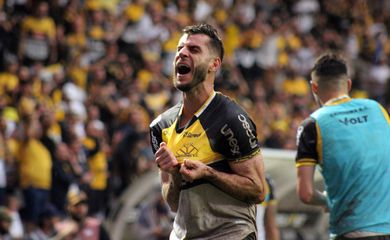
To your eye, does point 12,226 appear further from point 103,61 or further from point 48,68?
point 103,61

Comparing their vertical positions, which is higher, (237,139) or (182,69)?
(182,69)

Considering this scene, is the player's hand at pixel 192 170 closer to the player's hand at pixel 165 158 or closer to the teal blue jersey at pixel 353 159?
the player's hand at pixel 165 158

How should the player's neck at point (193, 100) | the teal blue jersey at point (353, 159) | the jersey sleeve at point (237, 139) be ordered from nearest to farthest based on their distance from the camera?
the jersey sleeve at point (237, 139) → the player's neck at point (193, 100) → the teal blue jersey at point (353, 159)

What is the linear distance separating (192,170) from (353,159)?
1.58 meters

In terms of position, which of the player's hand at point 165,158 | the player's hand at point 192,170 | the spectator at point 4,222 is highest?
the player's hand at point 165,158

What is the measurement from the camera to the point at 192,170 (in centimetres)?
555

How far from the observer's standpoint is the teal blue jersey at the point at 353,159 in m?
6.62

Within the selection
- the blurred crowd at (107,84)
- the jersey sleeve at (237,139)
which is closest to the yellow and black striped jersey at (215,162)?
the jersey sleeve at (237,139)

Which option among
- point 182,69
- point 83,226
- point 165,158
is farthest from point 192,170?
point 83,226

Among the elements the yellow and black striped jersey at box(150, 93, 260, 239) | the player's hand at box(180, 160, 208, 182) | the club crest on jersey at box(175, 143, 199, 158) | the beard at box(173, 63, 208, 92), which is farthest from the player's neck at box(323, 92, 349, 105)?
the player's hand at box(180, 160, 208, 182)

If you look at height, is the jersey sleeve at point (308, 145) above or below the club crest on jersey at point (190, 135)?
below

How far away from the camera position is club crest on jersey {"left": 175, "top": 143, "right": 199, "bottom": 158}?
19.0 feet

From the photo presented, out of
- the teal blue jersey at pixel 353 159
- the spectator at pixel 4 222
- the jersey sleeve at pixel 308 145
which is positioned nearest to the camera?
the teal blue jersey at pixel 353 159

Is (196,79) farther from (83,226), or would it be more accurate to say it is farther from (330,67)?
(83,226)
